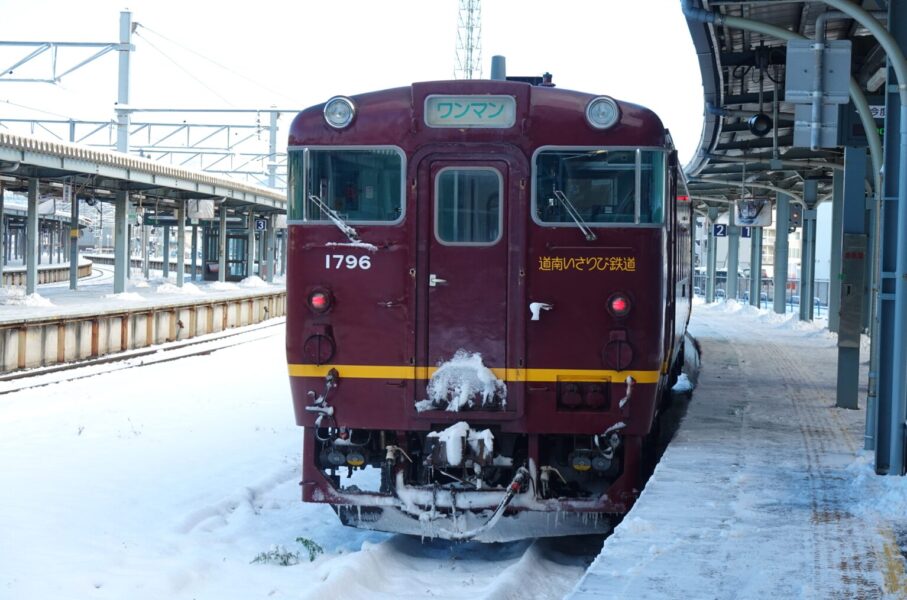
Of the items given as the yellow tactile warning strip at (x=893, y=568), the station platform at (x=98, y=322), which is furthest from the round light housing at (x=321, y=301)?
the station platform at (x=98, y=322)

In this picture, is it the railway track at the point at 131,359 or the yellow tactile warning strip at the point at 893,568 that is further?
the railway track at the point at 131,359

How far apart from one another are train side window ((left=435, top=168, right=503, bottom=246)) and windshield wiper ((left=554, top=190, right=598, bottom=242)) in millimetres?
416

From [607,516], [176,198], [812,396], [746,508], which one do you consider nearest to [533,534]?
[607,516]

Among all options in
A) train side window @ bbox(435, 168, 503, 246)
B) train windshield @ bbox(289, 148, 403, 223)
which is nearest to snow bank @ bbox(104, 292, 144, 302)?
train windshield @ bbox(289, 148, 403, 223)

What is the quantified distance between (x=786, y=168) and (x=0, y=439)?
57.9 ft

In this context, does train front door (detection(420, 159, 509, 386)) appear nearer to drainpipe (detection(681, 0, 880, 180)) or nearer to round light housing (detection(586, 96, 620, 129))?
round light housing (detection(586, 96, 620, 129))

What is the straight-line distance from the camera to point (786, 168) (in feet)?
80.7

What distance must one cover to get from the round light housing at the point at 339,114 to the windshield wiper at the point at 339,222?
1.79 ft

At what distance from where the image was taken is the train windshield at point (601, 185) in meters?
7.80

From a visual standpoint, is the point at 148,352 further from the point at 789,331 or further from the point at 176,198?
the point at 176,198

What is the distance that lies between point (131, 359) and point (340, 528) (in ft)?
46.9

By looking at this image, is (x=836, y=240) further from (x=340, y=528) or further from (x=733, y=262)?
(x=340, y=528)

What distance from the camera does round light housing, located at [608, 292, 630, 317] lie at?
7.79m

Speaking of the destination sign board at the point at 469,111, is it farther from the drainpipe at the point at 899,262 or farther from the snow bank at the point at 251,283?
the snow bank at the point at 251,283
